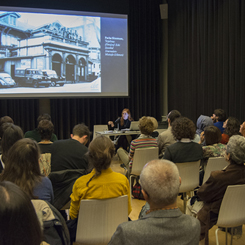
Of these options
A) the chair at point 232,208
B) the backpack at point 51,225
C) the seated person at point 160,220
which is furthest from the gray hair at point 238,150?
the backpack at point 51,225

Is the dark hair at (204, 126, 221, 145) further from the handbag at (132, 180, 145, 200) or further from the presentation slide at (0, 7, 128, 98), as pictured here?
the presentation slide at (0, 7, 128, 98)

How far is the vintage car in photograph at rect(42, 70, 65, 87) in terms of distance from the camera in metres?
7.18

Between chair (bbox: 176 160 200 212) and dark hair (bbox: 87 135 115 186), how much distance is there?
1.20 meters

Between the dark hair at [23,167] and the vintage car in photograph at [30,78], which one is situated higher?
the vintage car in photograph at [30,78]

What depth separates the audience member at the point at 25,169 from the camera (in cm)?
170

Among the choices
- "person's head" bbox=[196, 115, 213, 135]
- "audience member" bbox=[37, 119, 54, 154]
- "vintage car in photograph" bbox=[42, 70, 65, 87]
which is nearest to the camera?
"audience member" bbox=[37, 119, 54, 154]

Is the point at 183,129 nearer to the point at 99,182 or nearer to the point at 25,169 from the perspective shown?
the point at 99,182

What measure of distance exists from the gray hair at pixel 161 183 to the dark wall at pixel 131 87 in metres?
7.07

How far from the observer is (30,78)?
23.1ft

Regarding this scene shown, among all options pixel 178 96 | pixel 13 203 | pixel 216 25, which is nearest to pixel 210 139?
pixel 13 203

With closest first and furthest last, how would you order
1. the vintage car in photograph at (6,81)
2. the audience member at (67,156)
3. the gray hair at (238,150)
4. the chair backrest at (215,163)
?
the gray hair at (238,150) → the audience member at (67,156) → the chair backrest at (215,163) → the vintage car in photograph at (6,81)

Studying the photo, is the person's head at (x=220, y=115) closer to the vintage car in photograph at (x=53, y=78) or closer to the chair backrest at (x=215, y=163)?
the chair backrest at (x=215, y=163)

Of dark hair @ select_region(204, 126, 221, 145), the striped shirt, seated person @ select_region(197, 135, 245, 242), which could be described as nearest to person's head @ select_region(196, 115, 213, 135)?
the striped shirt

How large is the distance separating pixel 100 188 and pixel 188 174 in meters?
1.43
